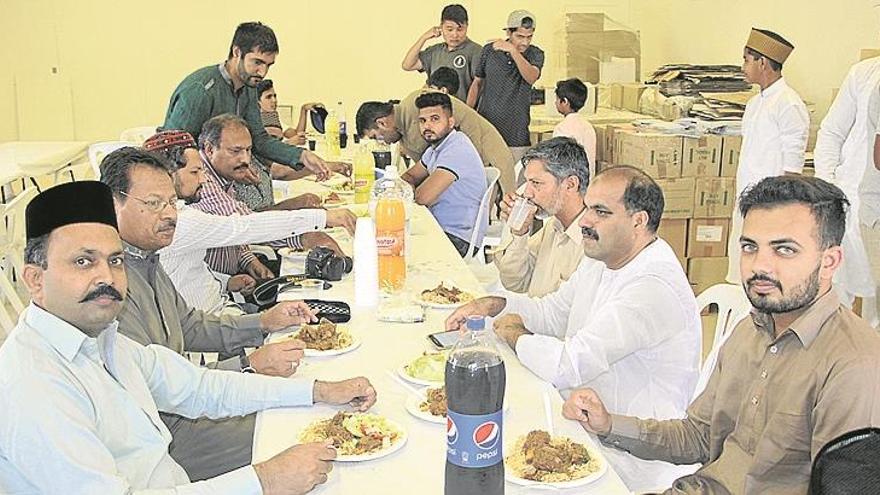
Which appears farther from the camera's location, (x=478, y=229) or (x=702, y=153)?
(x=702, y=153)

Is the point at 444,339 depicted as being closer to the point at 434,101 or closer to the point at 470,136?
the point at 434,101

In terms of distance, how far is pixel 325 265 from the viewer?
9.37 feet

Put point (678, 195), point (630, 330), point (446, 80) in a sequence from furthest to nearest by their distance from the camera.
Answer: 1. point (446, 80)
2. point (678, 195)
3. point (630, 330)

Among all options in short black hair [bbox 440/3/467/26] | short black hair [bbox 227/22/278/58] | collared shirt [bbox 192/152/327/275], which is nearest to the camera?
collared shirt [bbox 192/152/327/275]

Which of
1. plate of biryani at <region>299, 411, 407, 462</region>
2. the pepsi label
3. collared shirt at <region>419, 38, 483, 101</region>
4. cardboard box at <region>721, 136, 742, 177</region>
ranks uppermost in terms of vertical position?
collared shirt at <region>419, 38, 483, 101</region>

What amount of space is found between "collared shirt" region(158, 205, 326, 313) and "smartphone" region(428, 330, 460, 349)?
86cm

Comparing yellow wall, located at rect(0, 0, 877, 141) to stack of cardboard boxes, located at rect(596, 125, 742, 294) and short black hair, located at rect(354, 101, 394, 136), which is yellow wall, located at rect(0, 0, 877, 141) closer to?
stack of cardboard boxes, located at rect(596, 125, 742, 294)

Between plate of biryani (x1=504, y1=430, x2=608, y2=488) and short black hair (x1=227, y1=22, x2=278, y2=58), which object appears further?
short black hair (x1=227, y1=22, x2=278, y2=58)


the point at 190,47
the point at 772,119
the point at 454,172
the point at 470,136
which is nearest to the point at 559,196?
the point at 454,172

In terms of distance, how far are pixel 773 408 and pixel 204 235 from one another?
6.28 ft

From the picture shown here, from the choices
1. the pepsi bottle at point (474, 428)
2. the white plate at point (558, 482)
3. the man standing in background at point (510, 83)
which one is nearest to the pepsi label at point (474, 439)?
the pepsi bottle at point (474, 428)

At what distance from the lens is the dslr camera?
9.36 ft

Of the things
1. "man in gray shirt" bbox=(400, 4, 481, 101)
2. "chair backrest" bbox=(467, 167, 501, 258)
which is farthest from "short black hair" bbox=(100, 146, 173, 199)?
"man in gray shirt" bbox=(400, 4, 481, 101)

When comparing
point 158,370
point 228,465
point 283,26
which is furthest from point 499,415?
point 283,26
